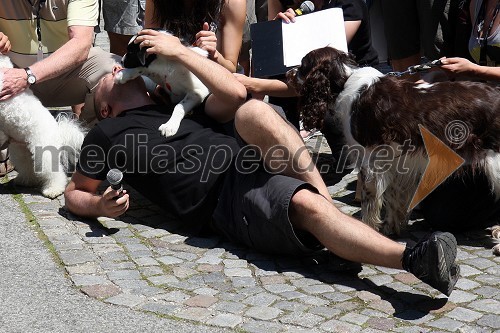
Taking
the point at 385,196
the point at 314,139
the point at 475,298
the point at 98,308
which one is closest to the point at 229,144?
the point at 385,196

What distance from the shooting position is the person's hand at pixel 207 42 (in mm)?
4906

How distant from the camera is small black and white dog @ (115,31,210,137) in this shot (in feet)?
15.6

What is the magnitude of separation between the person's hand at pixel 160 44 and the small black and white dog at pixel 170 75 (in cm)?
10

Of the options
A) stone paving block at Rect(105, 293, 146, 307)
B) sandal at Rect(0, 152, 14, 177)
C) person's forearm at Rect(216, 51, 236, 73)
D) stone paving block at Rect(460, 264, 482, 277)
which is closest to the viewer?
stone paving block at Rect(105, 293, 146, 307)

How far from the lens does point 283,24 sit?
211 inches

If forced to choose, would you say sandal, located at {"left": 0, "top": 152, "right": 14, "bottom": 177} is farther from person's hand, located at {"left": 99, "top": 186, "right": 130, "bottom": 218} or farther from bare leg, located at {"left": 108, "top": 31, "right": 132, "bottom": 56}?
bare leg, located at {"left": 108, "top": 31, "right": 132, "bottom": 56}

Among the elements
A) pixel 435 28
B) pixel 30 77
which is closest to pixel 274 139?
pixel 30 77

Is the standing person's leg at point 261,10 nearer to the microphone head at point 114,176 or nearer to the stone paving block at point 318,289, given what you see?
the microphone head at point 114,176

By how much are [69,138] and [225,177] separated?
4.54ft

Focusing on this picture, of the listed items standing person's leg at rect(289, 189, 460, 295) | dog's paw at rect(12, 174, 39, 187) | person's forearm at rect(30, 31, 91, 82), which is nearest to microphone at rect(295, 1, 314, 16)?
person's forearm at rect(30, 31, 91, 82)

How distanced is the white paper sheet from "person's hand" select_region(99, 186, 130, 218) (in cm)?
156

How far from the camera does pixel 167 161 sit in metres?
4.54

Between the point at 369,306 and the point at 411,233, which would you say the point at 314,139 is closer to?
the point at 411,233

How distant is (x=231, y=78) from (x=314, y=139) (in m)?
2.17
